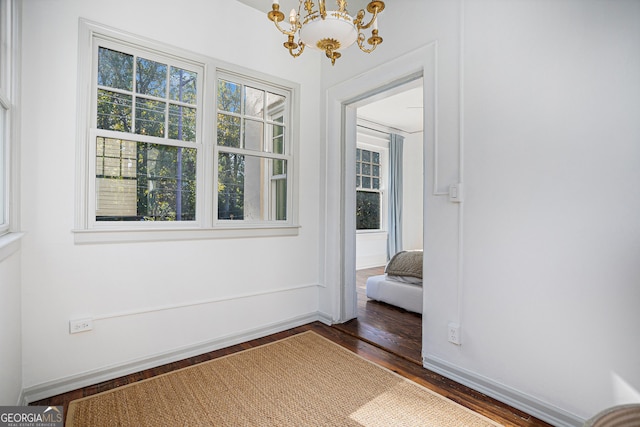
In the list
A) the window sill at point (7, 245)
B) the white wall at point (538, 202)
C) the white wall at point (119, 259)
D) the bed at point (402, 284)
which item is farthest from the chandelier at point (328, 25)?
the bed at point (402, 284)

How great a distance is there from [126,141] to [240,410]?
6.42 feet

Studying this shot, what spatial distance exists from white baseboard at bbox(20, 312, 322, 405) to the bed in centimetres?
121

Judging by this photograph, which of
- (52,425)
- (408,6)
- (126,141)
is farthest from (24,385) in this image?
(408,6)

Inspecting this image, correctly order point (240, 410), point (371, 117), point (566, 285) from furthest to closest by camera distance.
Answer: point (371, 117) → point (240, 410) → point (566, 285)

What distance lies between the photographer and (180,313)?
2.47m

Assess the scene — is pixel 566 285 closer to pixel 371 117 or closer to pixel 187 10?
pixel 187 10

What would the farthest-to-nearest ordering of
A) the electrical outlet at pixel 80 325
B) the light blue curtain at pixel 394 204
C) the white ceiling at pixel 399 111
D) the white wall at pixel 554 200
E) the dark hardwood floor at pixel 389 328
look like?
the light blue curtain at pixel 394 204 < the white ceiling at pixel 399 111 < the dark hardwood floor at pixel 389 328 < the electrical outlet at pixel 80 325 < the white wall at pixel 554 200

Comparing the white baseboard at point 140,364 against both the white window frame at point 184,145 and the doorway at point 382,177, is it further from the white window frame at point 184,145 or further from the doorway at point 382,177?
the doorway at point 382,177

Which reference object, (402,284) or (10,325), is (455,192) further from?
(10,325)

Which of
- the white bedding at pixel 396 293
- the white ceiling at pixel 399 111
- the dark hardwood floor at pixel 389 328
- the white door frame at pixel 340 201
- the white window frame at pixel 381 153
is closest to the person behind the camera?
the dark hardwood floor at pixel 389 328

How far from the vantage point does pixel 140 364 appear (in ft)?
7.50

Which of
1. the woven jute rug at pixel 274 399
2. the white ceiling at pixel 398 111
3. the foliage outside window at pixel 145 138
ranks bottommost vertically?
the woven jute rug at pixel 274 399

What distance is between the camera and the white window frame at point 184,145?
6.81ft

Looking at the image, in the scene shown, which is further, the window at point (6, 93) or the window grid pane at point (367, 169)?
the window grid pane at point (367, 169)
